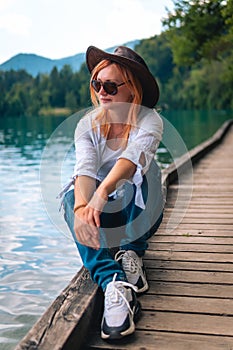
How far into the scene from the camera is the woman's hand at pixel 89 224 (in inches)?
81.0

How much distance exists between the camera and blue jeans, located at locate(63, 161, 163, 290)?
209 cm

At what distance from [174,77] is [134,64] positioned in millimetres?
65576

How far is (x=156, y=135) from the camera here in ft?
7.48

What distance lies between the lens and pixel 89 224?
206 cm

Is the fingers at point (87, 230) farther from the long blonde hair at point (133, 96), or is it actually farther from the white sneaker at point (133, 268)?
the long blonde hair at point (133, 96)

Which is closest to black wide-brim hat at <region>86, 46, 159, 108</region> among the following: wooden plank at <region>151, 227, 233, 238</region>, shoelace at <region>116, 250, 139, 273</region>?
shoelace at <region>116, 250, 139, 273</region>

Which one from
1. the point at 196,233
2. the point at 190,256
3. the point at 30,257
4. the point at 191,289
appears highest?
the point at 191,289

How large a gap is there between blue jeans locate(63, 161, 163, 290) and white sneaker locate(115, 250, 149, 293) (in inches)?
2.1

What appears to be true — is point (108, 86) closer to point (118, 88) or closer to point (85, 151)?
point (118, 88)

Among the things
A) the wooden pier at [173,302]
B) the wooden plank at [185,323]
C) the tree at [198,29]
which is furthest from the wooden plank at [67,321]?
the tree at [198,29]

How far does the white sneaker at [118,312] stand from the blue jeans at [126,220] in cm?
12


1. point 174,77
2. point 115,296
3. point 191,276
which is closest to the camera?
point 115,296

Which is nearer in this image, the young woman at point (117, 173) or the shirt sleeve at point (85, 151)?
the young woman at point (117, 173)

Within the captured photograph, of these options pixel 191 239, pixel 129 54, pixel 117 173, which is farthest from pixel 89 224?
pixel 191 239
